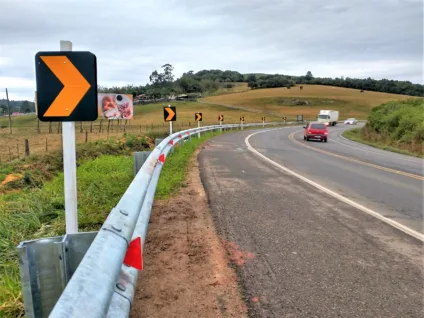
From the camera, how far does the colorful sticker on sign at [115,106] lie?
40250 mm

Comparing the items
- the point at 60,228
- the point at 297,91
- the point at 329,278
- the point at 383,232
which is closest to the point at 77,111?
the point at 60,228

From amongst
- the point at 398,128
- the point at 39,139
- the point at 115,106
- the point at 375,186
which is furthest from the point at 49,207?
the point at 115,106

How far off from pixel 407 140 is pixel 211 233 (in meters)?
25.0

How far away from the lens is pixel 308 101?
4235 inches

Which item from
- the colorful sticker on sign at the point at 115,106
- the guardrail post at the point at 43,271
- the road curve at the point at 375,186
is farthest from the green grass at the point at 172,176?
the colorful sticker on sign at the point at 115,106

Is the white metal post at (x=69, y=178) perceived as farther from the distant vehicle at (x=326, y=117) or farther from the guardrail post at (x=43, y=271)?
the distant vehicle at (x=326, y=117)

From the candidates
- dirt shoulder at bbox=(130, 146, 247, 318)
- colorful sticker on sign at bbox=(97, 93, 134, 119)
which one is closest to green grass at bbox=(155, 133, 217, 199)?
dirt shoulder at bbox=(130, 146, 247, 318)

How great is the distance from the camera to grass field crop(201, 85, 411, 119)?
9711 centimetres

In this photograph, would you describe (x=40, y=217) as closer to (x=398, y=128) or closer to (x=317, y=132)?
(x=317, y=132)

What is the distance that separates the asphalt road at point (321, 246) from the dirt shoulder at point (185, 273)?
0.19 meters

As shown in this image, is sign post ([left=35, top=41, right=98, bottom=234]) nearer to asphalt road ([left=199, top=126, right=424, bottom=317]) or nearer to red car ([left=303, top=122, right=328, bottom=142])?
asphalt road ([left=199, top=126, right=424, bottom=317])

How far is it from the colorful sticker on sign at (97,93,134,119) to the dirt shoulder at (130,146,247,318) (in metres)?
36.3

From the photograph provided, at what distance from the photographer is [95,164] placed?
1077 centimetres

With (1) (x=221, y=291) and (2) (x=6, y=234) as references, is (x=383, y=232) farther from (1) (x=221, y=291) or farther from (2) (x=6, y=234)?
(2) (x=6, y=234)
